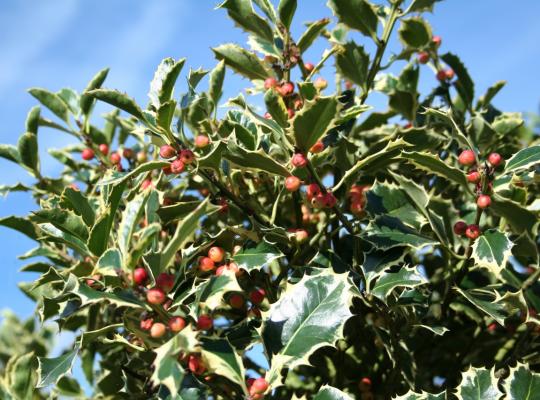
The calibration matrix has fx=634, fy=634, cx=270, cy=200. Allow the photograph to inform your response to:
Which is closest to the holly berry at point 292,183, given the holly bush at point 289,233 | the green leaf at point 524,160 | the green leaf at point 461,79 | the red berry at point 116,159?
the holly bush at point 289,233

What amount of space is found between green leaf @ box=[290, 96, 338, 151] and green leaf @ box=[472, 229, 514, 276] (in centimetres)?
65

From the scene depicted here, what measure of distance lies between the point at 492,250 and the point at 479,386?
43 cm

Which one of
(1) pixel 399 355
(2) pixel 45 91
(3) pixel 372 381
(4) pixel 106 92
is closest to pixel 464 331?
(3) pixel 372 381

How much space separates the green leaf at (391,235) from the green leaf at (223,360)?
64 centimetres

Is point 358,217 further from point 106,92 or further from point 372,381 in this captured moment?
point 106,92

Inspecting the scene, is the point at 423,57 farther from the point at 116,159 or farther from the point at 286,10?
the point at 116,159

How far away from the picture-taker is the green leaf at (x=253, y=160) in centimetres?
191

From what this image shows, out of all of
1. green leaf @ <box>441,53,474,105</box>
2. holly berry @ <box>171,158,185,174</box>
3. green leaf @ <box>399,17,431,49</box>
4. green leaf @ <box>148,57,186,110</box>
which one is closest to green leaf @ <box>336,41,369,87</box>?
green leaf @ <box>399,17,431,49</box>

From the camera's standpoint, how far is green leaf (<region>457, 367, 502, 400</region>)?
1.88m

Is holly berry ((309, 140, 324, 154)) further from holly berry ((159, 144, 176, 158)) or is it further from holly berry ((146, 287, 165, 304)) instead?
holly berry ((146, 287, 165, 304))

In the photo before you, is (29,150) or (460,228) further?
A: (29,150)

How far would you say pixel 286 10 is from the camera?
236cm

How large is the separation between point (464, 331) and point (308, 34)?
1530mm

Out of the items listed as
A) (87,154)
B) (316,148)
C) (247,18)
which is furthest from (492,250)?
(87,154)
